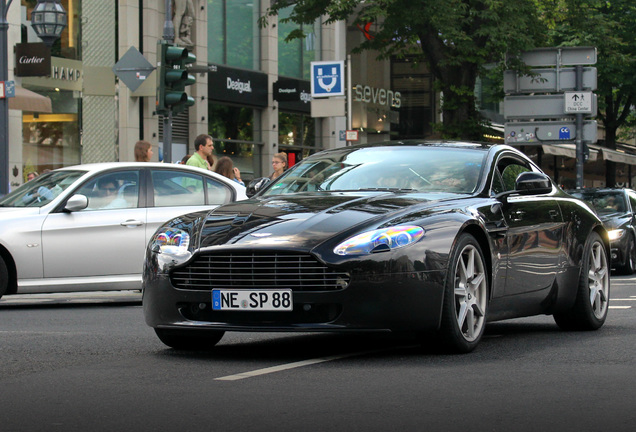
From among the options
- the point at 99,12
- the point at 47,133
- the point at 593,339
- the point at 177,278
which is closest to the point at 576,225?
the point at 593,339

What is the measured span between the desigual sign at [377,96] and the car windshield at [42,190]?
3438cm

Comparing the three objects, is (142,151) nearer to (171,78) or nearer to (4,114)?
(171,78)

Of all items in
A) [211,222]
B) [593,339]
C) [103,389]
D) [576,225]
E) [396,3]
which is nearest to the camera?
[103,389]

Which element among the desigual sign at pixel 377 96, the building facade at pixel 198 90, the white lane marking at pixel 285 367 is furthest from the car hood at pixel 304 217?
the desigual sign at pixel 377 96

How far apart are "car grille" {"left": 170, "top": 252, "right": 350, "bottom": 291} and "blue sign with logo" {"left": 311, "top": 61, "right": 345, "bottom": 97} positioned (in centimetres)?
1764

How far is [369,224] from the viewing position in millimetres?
7195

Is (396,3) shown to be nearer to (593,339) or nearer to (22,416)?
(593,339)

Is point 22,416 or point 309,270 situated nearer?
point 22,416

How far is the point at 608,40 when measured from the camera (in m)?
33.3

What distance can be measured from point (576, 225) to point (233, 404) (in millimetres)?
4499

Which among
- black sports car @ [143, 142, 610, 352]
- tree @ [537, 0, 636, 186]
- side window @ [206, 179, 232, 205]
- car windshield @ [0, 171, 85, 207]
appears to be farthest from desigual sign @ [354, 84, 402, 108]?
black sports car @ [143, 142, 610, 352]

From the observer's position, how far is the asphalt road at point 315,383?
5203 millimetres

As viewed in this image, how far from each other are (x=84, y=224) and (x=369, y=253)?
6.34m

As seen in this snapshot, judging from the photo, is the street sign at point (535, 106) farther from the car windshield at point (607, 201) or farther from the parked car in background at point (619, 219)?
the car windshield at point (607, 201)
